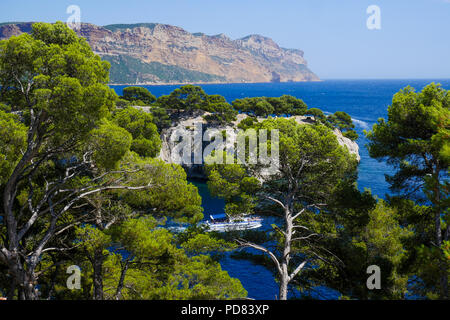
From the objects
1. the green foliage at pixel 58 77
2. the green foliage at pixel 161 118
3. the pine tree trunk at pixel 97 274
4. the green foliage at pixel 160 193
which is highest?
the green foliage at pixel 58 77

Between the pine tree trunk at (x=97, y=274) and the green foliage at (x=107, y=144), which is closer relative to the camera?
the green foliage at (x=107, y=144)

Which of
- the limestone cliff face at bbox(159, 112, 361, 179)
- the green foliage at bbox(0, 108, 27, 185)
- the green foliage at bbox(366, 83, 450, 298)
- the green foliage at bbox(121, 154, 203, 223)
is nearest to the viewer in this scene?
the green foliage at bbox(0, 108, 27, 185)

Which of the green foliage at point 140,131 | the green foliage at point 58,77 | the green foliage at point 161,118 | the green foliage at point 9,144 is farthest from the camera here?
the green foliage at point 161,118

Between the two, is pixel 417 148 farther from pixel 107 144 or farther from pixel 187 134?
pixel 187 134

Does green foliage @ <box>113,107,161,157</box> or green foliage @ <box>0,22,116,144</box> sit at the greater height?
green foliage @ <box>0,22,116,144</box>

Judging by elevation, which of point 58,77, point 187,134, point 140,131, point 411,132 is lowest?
point 187,134

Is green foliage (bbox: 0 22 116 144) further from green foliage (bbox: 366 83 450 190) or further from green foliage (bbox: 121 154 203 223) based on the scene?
green foliage (bbox: 366 83 450 190)

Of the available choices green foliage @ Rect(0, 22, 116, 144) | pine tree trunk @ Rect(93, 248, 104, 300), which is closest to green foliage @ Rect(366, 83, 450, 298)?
green foliage @ Rect(0, 22, 116, 144)

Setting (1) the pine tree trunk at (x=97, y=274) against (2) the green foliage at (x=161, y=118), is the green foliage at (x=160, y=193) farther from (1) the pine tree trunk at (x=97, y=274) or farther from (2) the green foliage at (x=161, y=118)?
(2) the green foliage at (x=161, y=118)

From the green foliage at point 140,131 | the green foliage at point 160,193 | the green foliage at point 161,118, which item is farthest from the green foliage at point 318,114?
the green foliage at point 160,193

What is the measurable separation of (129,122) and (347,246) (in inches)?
423

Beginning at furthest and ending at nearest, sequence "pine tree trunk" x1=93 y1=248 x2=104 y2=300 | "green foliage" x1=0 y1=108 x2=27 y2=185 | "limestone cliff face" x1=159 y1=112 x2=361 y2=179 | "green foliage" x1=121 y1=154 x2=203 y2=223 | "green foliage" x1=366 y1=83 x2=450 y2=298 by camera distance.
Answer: "limestone cliff face" x1=159 y1=112 x2=361 y2=179
"green foliage" x1=121 y1=154 x2=203 y2=223
"pine tree trunk" x1=93 y1=248 x2=104 y2=300
"green foliage" x1=366 y1=83 x2=450 y2=298
"green foliage" x1=0 y1=108 x2=27 y2=185

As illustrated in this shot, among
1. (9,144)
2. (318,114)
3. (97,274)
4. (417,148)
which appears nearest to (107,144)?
(9,144)
